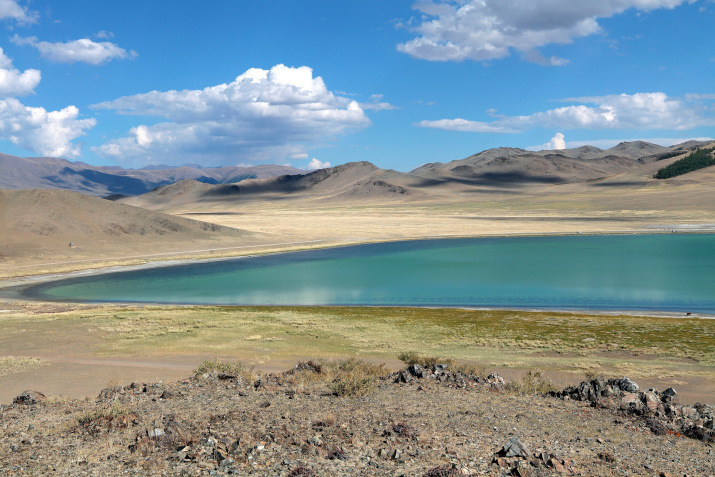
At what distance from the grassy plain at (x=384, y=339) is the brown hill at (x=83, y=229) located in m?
43.5

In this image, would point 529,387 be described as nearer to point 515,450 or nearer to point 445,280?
point 515,450

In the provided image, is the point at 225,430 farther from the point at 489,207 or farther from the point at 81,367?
the point at 489,207

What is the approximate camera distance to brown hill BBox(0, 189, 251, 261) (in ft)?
250

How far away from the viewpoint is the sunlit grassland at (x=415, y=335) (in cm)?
2322

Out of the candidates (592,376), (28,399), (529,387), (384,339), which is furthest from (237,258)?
(529,387)

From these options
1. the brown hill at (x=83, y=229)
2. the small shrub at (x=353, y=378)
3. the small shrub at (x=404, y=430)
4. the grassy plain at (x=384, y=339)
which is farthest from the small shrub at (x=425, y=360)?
the brown hill at (x=83, y=229)

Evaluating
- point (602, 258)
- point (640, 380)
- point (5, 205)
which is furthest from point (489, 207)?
point (640, 380)

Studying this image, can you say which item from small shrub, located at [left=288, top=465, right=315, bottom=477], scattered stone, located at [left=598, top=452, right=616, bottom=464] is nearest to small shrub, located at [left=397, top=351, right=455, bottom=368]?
scattered stone, located at [left=598, top=452, right=616, bottom=464]

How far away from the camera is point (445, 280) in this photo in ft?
180

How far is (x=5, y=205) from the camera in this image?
3383 inches

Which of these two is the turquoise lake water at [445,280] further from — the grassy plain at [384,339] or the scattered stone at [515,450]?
the scattered stone at [515,450]

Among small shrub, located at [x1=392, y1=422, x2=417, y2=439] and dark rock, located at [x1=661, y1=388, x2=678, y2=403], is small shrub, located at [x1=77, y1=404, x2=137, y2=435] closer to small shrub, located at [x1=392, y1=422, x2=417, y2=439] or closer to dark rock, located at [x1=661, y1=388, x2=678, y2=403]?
small shrub, located at [x1=392, y1=422, x2=417, y2=439]

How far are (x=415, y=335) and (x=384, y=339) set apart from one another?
2110mm

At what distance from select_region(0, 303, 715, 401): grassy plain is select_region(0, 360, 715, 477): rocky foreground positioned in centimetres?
462
